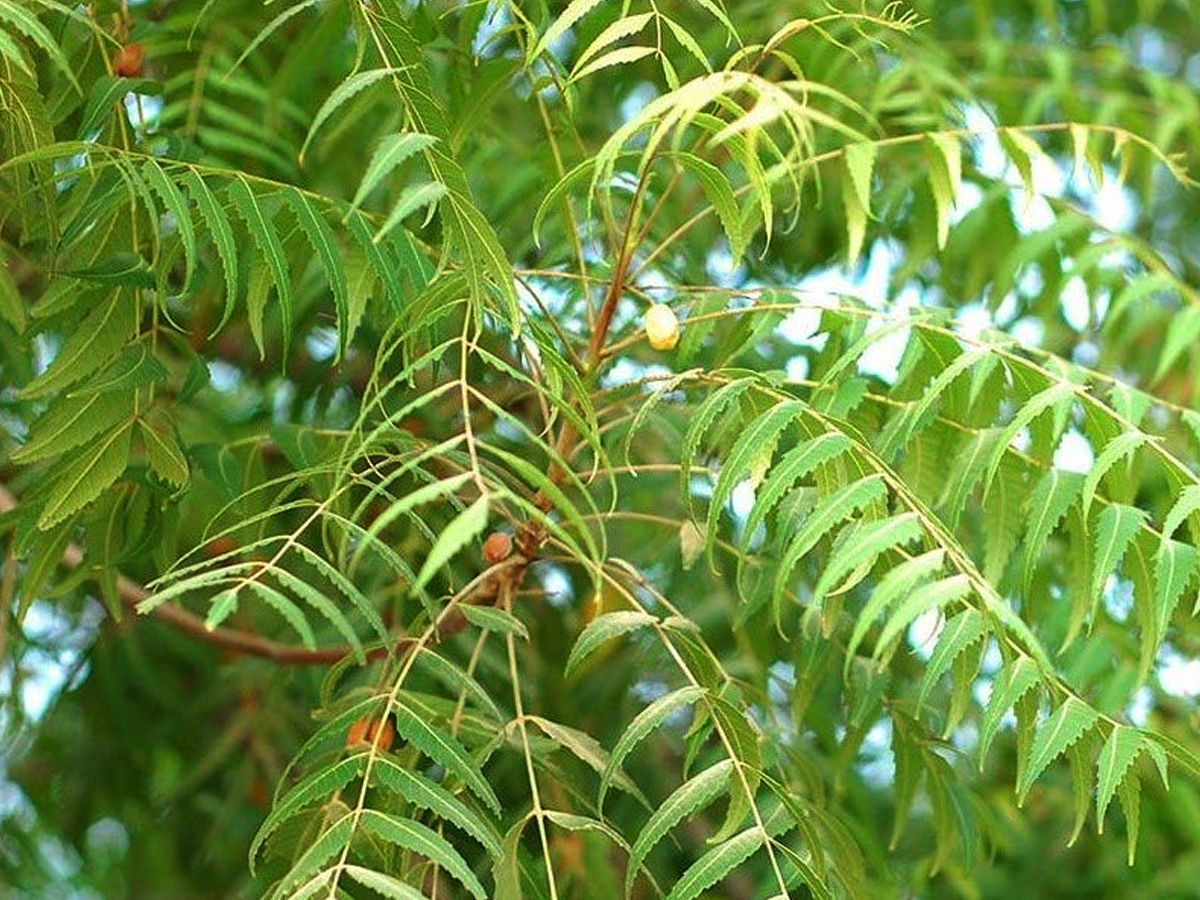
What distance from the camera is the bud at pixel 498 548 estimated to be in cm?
159

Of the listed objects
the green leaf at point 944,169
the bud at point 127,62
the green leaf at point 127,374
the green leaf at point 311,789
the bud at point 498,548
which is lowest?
the bud at point 498,548

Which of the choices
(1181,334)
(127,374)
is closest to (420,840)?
(127,374)

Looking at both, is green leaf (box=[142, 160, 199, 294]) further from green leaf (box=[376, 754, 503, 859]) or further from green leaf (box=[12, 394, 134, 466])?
green leaf (box=[376, 754, 503, 859])

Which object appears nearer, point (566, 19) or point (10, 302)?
point (566, 19)

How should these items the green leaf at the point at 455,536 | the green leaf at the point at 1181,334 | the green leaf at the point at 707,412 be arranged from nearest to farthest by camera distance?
the green leaf at the point at 455,536
the green leaf at the point at 707,412
the green leaf at the point at 1181,334

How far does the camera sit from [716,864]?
→ 132 cm

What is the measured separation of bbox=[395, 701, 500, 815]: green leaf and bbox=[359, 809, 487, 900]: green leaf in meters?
0.06

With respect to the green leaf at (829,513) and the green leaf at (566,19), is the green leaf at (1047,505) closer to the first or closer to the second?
the green leaf at (829,513)

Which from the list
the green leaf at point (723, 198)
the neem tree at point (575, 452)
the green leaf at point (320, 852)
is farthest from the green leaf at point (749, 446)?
the green leaf at point (320, 852)

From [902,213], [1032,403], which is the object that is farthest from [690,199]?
[1032,403]

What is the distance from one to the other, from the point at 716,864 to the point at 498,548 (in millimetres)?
368

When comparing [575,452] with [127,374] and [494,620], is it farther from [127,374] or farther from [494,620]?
[127,374]

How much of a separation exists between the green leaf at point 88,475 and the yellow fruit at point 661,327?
40cm

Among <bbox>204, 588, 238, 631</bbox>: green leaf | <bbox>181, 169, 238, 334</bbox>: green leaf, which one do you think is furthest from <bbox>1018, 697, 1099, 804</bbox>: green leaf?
<bbox>181, 169, 238, 334</bbox>: green leaf
